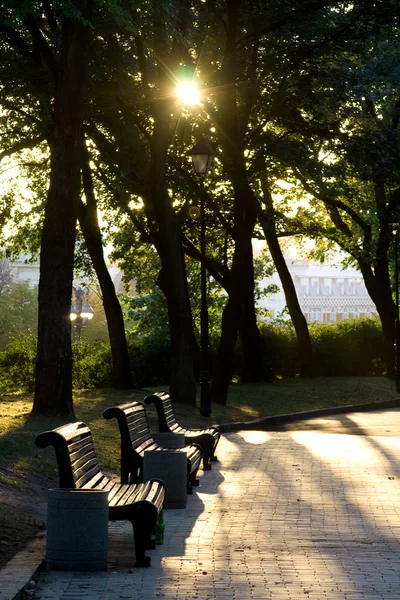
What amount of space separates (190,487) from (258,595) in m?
4.90

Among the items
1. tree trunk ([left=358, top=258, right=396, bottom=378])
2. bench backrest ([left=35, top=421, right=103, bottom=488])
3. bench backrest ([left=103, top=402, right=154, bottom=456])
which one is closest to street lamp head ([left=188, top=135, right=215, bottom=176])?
bench backrest ([left=103, top=402, right=154, bottom=456])

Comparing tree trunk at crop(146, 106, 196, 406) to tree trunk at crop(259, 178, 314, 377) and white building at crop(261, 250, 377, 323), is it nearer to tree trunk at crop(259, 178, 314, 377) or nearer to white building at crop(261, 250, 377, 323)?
tree trunk at crop(259, 178, 314, 377)

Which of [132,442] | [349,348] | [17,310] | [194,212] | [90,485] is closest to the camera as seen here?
[90,485]

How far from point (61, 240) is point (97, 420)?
298 centimetres

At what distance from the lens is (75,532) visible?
7.07m

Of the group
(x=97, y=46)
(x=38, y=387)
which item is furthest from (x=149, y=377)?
(x=38, y=387)

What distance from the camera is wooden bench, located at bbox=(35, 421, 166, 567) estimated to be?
7.25 m

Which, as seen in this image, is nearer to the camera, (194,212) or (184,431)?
(184,431)

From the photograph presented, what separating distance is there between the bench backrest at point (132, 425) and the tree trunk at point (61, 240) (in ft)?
16.3

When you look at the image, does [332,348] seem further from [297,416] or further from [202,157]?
[202,157]

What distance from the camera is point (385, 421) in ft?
80.1

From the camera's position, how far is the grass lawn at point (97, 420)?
31.0 feet

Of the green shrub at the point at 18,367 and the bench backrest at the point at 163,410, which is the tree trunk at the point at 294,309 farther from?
the bench backrest at the point at 163,410

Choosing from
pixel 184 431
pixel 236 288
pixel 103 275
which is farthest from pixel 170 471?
pixel 103 275
